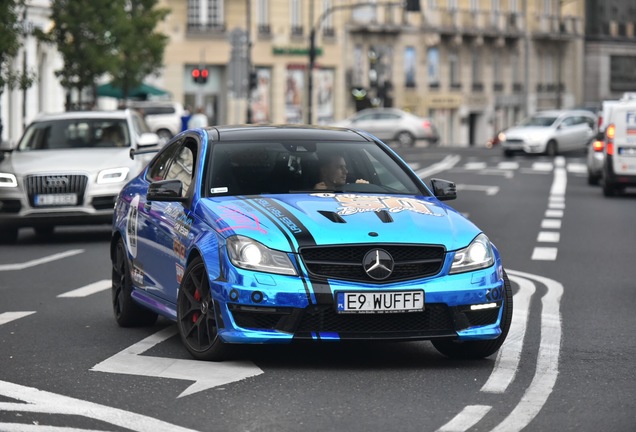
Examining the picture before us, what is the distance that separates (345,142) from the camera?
10.6 metres

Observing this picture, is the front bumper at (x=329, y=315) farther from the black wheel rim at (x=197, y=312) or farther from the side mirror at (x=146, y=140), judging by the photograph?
the side mirror at (x=146, y=140)

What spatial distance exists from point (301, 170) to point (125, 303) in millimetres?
1725

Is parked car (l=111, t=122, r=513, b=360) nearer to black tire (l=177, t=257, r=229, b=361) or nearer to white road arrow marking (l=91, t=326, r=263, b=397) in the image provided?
black tire (l=177, t=257, r=229, b=361)

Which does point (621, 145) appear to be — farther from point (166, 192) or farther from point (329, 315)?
point (329, 315)

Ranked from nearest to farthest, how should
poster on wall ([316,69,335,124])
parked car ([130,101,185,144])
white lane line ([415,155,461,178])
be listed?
white lane line ([415,155,461,178]) < parked car ([130,101,185,144]) < poster on wall ([316,69,335,124])

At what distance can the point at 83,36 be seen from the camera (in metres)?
42.5

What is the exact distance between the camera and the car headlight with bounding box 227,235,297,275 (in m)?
8.96

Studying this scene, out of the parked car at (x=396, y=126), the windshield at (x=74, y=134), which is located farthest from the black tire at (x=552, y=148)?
the windshield at (x=74, y=134)

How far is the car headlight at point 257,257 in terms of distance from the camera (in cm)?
896

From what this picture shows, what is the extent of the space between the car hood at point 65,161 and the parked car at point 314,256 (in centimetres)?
981

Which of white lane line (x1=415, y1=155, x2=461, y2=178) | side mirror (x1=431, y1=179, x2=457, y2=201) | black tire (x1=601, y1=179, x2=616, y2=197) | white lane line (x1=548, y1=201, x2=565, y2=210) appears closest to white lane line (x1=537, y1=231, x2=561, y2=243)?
white lane line (x1=548, y1=201, x2=565, y2=210)

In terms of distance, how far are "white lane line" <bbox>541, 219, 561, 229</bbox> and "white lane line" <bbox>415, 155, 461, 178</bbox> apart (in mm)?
15786

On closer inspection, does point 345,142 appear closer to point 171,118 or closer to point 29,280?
point 29,280

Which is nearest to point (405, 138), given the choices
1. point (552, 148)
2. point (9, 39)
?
point (552, 148)
